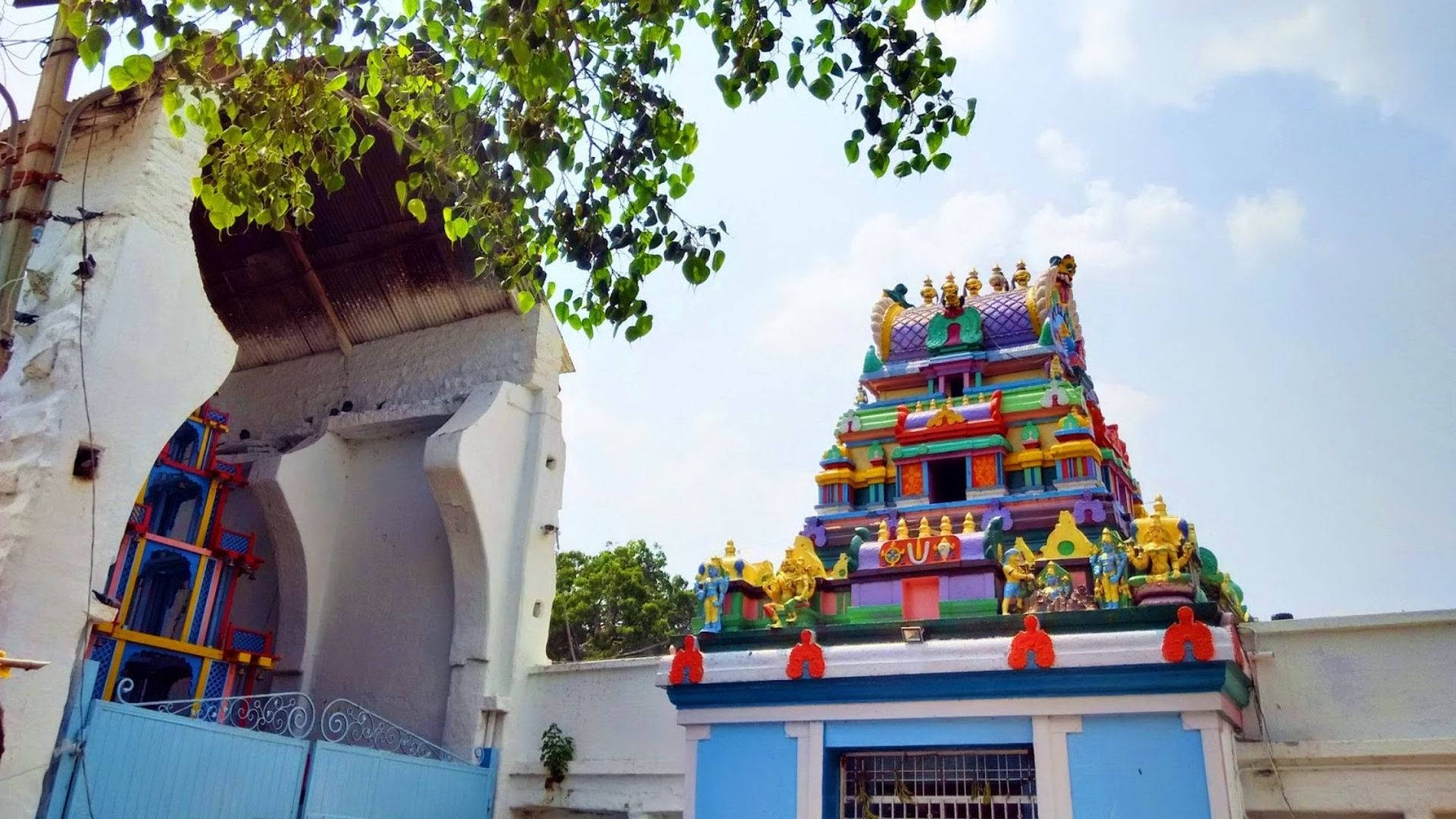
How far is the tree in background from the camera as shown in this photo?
26344mm

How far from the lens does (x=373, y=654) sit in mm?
14234

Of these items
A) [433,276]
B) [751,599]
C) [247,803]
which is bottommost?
[247,803]

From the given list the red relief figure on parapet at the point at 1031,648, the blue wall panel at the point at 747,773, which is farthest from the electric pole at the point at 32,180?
the red relief figure on parapet at the point at 1031,648

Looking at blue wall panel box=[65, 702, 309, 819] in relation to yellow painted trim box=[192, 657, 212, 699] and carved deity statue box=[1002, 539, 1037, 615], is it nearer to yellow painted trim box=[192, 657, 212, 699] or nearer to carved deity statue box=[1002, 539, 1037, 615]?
yellow painted trim box=[192, 657, 212, 699]

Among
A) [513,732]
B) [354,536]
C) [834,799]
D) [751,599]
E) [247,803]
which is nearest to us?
[834,799]

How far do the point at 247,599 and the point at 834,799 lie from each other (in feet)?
33.4

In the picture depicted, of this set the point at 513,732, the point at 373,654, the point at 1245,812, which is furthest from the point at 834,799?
the point at 373,654

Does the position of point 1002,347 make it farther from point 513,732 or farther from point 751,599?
point 513,732

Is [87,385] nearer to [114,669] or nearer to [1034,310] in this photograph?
[114,669]

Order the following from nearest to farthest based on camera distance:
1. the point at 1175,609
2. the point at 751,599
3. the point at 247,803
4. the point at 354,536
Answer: the point at 1175,609, the point at 247,803, the point at 751,599, the point at 354,536

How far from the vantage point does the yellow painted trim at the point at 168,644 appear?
12.3 meters

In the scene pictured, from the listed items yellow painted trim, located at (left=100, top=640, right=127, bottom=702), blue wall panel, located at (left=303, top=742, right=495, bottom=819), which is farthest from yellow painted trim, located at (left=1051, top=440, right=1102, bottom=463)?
yellow painted trim, located at (left=100, top=640, right=127, bottom=702)

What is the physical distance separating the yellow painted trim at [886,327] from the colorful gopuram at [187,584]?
864cm

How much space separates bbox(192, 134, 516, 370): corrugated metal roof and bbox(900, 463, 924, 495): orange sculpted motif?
5588mm
